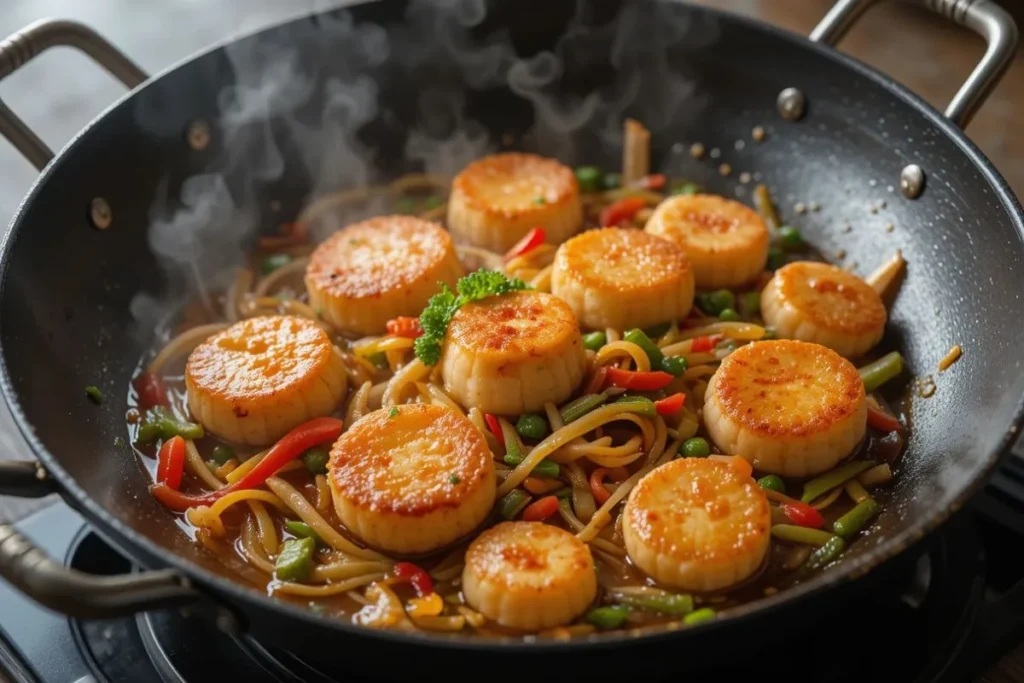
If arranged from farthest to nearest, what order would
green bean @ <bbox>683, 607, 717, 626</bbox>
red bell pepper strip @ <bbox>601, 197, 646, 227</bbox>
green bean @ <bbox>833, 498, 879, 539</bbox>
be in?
red bell pepper strip @ <bbox>601, 197, 646, 227</bbox> → green bean @ <bbox>833, 498, 879, 539</bbox> → green bean @ <bbox>683, 607, 717, 626</bbox>

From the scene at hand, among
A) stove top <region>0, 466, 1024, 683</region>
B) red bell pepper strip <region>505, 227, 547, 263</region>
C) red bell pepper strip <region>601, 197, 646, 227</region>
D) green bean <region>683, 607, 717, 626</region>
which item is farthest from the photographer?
red bell pepper strip <region>601, 197, 646, 227</region>

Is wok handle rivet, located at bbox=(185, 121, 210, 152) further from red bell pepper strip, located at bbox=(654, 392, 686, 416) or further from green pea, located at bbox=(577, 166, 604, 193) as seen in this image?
red bell pepper strip, located at bbox=(654, 392, 686, 416)

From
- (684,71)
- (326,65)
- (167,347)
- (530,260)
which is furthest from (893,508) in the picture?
(326,65)

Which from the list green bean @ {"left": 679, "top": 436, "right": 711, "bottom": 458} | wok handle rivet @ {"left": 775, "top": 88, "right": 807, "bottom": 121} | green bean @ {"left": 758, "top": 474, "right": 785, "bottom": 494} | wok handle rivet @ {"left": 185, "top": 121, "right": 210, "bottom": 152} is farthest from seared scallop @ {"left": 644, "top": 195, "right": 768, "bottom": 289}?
wok handle rivet @ {"left": 185, "top": 121, "right": 210, "bottom": 152}

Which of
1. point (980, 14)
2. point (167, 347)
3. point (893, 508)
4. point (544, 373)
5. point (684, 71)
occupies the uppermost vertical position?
point (980, 14)

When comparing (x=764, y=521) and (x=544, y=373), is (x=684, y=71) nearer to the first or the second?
(x=544, y=373)

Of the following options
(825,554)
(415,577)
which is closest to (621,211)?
(825,554)

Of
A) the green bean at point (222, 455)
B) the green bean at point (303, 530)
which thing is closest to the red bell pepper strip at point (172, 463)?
the green bean at point (222, 455)
